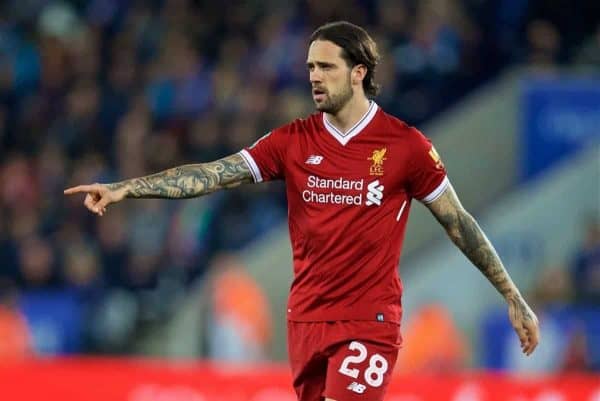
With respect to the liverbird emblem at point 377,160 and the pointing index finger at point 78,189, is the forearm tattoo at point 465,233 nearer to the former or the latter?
the liverbird emblem at point 377,160

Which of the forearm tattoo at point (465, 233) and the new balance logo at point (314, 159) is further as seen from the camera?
the forearm tattoo at point (465, 233)

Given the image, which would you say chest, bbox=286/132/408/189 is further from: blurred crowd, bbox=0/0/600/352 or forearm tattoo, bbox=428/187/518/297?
blurred crowd, bbox=0/0/600/352

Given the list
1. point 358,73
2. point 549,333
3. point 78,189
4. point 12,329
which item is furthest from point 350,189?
point 12,329

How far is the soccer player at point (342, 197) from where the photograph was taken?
625cm

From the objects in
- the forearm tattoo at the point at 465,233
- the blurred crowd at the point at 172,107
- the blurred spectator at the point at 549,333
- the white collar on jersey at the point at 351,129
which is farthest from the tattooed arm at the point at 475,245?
the blurred crowd at the point at 172,107

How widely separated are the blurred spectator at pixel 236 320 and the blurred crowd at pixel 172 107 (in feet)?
2.20

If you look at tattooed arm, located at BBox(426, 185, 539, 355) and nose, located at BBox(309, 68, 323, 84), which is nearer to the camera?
nose, located at BBox(309, 68, 323, 84)

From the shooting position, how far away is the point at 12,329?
14320 mm

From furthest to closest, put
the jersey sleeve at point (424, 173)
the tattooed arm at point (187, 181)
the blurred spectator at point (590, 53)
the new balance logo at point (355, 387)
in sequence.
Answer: the blurred spectator at point (590, 53) → the jersey sleeve at point (424, 173) → the new balance logo at point (355, 387) → the tattooed arm at point (187, 181)

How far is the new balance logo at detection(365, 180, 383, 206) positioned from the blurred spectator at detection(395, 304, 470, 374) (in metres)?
6.51

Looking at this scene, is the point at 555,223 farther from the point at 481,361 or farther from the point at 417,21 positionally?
the point at 417,21

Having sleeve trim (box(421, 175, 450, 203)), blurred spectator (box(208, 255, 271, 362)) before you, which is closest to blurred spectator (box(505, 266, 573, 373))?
blurred spectator (box(208, 255, 271, 362))

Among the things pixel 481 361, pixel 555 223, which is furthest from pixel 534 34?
pixel 481 361

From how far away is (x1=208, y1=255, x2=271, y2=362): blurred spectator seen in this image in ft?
44.9
